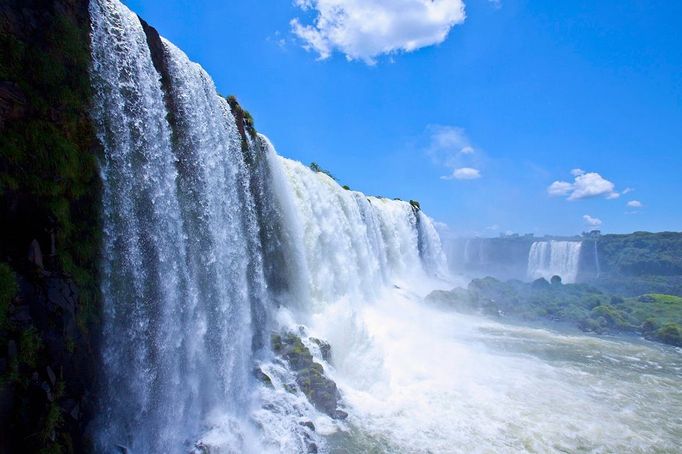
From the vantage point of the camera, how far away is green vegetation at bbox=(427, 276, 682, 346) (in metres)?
23.0

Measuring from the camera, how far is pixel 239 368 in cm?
975

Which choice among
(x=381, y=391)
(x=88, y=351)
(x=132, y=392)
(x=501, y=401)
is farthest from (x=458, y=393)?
(x=88, y=351)

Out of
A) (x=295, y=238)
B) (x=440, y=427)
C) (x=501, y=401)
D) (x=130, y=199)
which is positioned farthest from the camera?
(x=295, y=238)

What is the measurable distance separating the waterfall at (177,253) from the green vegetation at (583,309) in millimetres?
15576

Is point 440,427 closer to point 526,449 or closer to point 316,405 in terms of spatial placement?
point 526,449

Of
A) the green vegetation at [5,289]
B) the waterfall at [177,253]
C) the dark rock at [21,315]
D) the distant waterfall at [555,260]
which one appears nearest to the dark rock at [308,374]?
the waterfall at [177,253]

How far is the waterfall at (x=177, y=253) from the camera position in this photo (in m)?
6.98

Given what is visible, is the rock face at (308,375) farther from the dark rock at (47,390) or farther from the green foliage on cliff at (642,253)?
the green foliage on cliff at (642,253)

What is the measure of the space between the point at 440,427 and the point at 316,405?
3.13m

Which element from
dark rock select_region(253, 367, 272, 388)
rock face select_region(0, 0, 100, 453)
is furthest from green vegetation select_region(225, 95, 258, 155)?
dark rock select_region(253, 367, 272, 388)

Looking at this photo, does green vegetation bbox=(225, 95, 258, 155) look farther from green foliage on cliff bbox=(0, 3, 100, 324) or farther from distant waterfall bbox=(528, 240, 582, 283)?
distant waterfall bbox=(528, 240, 582, 283)

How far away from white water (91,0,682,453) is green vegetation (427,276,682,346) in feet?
19.8

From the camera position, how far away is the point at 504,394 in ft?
38.9

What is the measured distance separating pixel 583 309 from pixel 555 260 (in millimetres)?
26882
